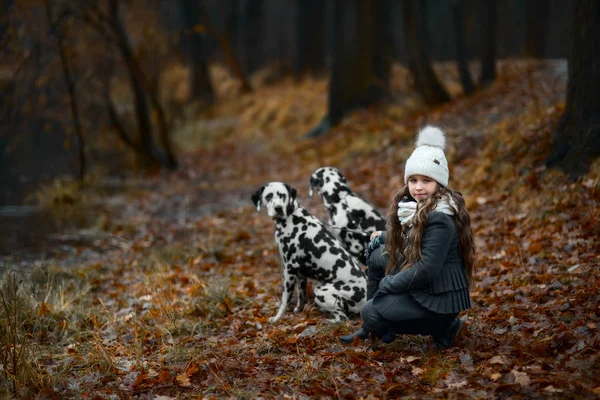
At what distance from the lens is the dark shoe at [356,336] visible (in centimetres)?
594

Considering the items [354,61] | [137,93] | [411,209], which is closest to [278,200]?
[411,209]

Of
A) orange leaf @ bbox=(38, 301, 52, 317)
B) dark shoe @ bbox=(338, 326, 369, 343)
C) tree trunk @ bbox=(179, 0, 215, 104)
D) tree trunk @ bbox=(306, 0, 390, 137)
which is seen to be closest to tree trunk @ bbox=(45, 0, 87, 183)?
tree trunk @ bbox=(306, 0, 390, 137)

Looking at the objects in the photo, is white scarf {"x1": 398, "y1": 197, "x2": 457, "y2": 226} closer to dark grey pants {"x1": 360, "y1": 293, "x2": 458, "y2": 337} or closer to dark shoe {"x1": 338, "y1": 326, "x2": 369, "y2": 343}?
dark grey pants {"x1": 360, "y1": 293, "x2": 458, "y2": 337}

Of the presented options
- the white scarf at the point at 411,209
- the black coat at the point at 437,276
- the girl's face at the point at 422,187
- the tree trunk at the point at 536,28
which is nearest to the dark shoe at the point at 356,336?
the black coat at the point at 437,276

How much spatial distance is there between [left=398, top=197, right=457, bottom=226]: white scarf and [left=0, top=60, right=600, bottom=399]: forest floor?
3.94 feet

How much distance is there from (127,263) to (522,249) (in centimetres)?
616

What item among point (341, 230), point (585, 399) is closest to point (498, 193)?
point (341, 230)

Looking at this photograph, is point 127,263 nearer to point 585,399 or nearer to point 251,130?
point 585,399

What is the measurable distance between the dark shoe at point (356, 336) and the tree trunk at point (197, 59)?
87.8 feet

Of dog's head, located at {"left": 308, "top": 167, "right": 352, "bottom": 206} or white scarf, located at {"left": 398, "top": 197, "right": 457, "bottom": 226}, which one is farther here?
dog's head, located at {"left": 308, "top": 167, "right": 352, "bottom": 206}

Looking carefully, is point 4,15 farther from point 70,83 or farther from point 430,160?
point 430,160

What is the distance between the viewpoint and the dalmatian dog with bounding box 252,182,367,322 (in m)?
6.80

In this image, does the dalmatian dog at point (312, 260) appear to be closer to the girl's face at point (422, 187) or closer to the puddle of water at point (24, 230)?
the girl's face at point (422, 187)

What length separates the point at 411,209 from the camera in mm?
5430
